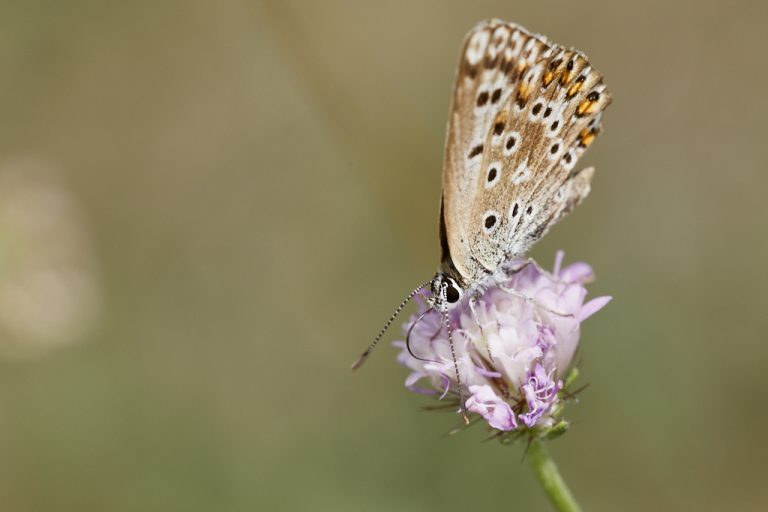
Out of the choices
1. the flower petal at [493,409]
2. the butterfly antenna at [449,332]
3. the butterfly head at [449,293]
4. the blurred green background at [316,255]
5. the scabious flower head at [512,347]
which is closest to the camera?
the flower petal at [493,409]

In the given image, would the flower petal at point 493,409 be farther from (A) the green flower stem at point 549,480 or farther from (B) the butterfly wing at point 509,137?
(B) the butterfly wing at point 509,137

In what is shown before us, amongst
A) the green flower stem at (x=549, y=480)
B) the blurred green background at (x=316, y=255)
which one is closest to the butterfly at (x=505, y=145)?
the green flower stem at (x=549, y=480)

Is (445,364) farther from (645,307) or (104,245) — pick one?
(104,245)

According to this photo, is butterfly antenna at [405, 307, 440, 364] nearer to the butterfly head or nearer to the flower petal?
the butterfly head

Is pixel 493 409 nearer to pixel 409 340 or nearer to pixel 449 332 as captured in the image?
pixel 449 332

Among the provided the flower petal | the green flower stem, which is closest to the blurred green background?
the green flower stem

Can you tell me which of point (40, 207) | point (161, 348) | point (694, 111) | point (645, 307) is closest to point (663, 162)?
point (694, 111)
